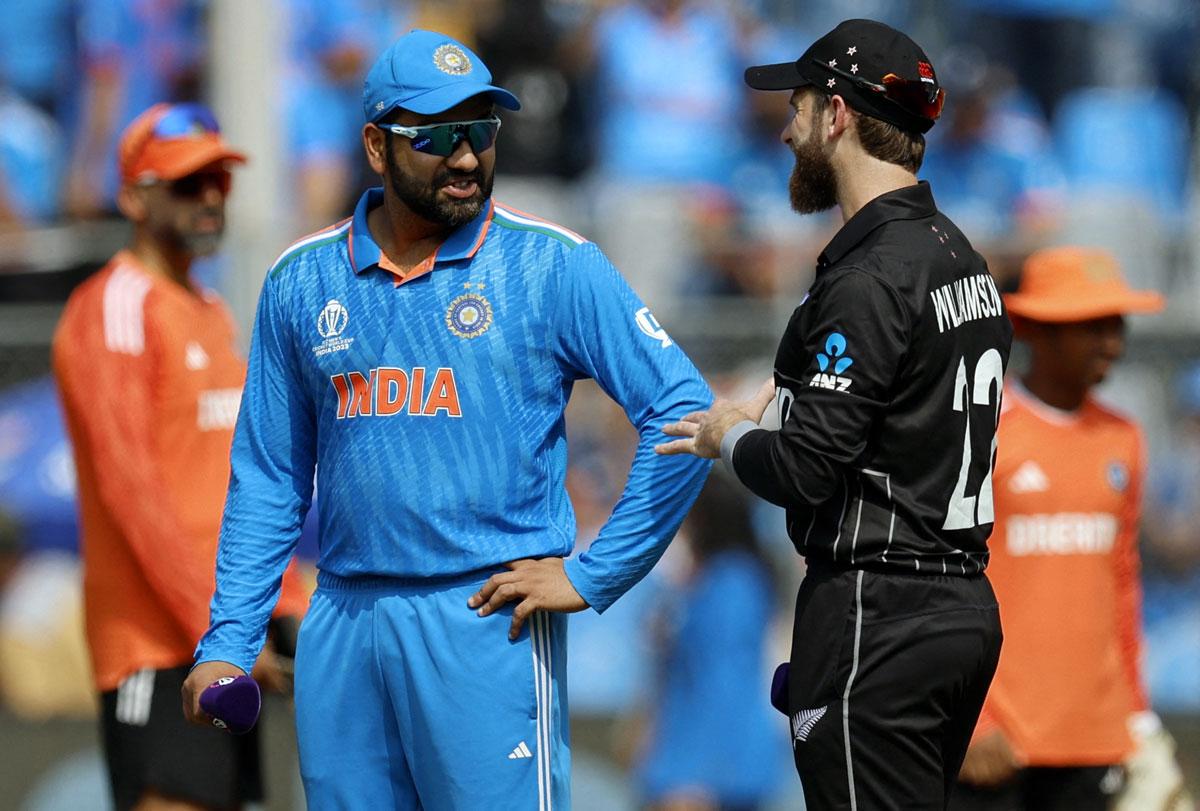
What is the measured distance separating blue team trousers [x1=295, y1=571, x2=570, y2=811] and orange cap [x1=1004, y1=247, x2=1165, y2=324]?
2.10 meters

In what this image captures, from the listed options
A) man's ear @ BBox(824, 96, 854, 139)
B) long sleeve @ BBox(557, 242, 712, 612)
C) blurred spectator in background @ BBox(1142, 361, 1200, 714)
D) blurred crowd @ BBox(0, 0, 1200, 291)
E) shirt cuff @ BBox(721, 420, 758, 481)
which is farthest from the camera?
blurred crowd @ BBox(0, 0, 1200, 291)

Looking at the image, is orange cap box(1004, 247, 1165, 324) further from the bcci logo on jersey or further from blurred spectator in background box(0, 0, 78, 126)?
blurred spectator in background box(0, 0, 78, 126)

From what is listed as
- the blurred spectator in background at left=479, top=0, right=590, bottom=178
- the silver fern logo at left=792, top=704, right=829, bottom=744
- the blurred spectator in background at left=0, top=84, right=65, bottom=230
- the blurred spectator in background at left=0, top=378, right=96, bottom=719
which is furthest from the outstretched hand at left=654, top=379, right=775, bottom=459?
the blurred spectator in background at left=0, top=84, right=65, bottom=230

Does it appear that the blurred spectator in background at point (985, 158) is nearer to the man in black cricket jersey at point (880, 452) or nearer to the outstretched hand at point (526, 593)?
the man in black cricket jersey at point (880, 452)

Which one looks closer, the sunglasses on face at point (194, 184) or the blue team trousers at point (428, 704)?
the blue team trousers at point (428, 704)

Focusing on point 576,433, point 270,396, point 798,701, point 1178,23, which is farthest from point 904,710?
point 1178,23

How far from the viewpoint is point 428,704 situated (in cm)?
396

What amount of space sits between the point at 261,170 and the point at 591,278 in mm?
5143

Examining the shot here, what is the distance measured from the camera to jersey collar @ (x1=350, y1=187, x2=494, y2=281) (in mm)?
4133

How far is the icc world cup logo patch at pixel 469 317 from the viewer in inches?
160

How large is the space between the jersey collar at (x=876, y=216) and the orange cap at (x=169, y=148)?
2387 mm

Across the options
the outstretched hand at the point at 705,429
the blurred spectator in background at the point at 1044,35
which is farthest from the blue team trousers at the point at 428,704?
the blurred spectator in background at the point at 1044,35

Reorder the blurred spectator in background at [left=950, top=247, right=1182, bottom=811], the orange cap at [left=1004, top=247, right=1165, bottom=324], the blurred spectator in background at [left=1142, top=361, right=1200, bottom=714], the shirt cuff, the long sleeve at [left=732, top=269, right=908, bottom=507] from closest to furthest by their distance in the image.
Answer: the long sleeve at [left=732, top=269, right=908, bottom=507] → the shirt cuff → the blurred spectator in background at [left=950, top=247, right=1182, bottom=811] → the orange cap at [left=1004, top=247, right=1165, bottom=324] → the blurred spectator in background at [left=1142, top=361, right=1200, bottom=714]

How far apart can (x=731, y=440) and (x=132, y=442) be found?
213cm
